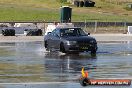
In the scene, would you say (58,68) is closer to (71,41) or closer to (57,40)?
(71,41)

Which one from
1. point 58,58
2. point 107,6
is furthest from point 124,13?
point 58,58

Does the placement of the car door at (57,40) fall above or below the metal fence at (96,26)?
above

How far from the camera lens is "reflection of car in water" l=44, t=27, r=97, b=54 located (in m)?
28.8

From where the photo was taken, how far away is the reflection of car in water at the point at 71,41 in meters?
28.8

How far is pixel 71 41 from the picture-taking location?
95.1 ft

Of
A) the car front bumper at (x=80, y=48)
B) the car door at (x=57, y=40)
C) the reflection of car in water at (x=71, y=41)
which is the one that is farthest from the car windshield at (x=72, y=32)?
the car front bumper at (x=80, y=48)

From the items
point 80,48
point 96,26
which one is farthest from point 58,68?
point 96,26

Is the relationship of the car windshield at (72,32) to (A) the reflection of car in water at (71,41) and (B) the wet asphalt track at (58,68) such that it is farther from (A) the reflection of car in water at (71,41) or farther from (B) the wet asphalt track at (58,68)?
(B) the wet asphalt track at (58,68)

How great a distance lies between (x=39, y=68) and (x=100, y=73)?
2.73m

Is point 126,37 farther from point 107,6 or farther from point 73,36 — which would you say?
point 107,6

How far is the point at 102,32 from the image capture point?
181ft

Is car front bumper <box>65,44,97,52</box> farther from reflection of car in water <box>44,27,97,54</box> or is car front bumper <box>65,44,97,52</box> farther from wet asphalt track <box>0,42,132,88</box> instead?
wet asphalt track <box>0,42,132,88</box>

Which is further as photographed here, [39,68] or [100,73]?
[39,68]

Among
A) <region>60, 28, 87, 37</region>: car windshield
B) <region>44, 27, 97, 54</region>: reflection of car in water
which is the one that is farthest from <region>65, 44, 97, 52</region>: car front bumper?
<region>60, 28, 87, 37</region>: car windshield
